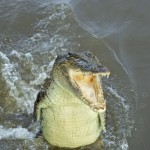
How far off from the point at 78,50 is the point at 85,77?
271 cm

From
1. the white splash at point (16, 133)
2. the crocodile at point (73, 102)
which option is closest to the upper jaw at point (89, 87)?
the crocodile at point (73, 102)

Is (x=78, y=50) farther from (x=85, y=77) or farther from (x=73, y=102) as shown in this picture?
(x=85, y=77)

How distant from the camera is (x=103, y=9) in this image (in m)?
8.29

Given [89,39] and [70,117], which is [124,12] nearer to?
[89,39]

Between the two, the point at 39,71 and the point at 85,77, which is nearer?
the point at 85,77

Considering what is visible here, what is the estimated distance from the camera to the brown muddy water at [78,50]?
19.5 ft

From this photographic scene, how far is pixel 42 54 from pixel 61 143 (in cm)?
217

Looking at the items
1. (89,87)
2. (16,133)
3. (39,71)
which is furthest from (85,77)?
(39,71)

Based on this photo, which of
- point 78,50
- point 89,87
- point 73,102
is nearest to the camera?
point 89,87

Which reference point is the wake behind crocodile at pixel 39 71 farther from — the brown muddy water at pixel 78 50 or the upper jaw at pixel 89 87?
the upper jaw at pixel 89 87

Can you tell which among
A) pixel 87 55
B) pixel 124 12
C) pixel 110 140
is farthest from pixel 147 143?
pixel 124 12

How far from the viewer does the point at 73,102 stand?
5.05 metres

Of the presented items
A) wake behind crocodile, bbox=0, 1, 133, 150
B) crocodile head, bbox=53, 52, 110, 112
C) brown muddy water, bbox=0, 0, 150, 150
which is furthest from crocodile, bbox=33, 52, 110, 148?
wake behind crocodile, bbox=0, 1, 133, 150

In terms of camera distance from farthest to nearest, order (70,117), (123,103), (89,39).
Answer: (89,39) < (123,103) < (70,117)
